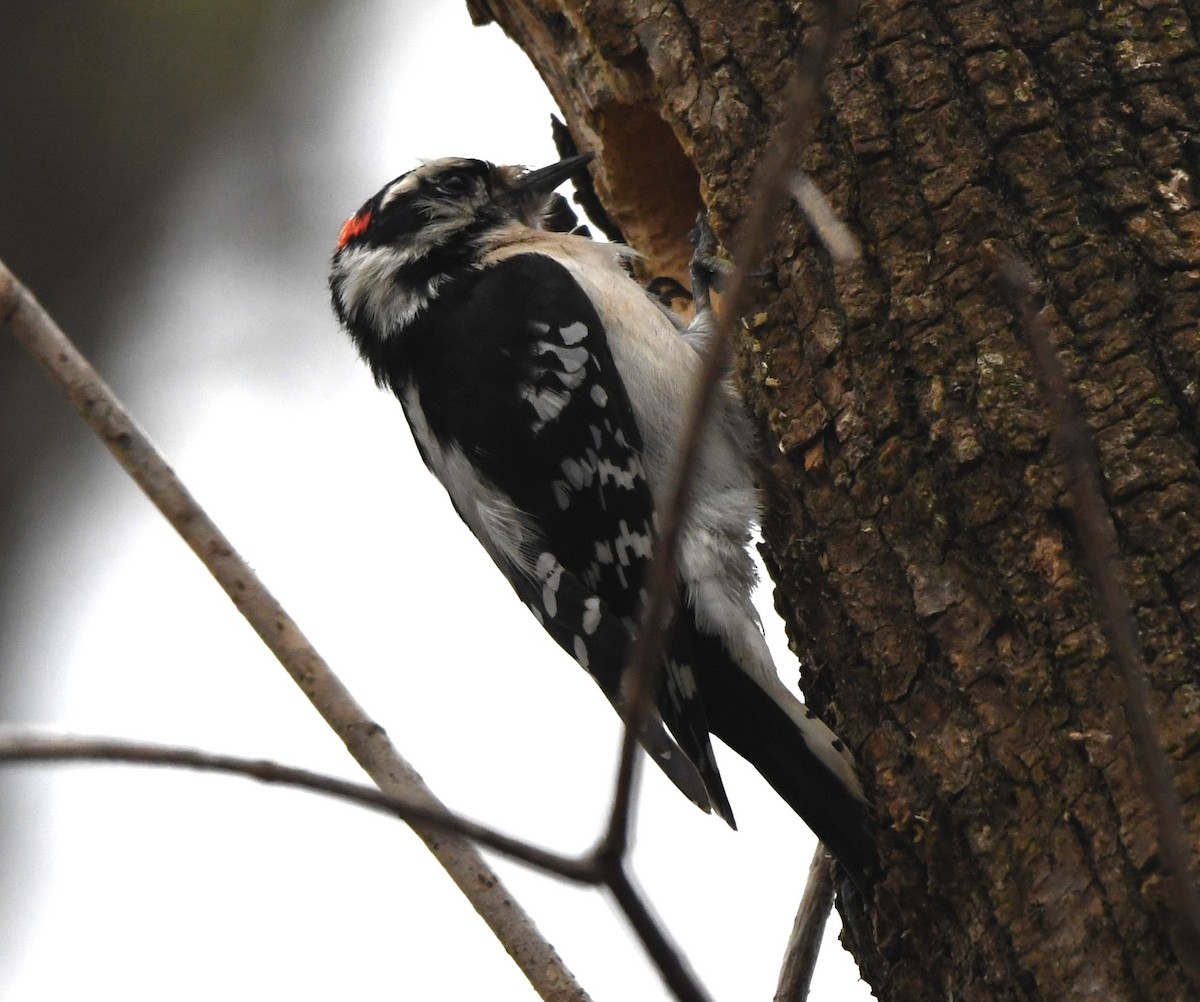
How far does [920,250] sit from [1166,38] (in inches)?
19.9

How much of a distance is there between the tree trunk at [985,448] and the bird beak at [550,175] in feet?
2.74

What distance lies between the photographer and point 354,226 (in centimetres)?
388

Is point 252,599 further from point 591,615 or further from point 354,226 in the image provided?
point 354,226

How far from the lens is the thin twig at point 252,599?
1718 mm

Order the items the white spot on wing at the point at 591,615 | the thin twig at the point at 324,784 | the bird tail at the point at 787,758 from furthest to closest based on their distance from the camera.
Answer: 1. the white spot on wing at the point at 591,615
2. the bird tail at the point at 787,758
3. the thin twig at the point at 324,784

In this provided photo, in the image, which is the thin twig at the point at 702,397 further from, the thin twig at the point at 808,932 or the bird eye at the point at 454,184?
the bird eye at the point at 454,184

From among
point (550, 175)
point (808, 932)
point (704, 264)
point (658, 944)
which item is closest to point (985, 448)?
point (808, 932)

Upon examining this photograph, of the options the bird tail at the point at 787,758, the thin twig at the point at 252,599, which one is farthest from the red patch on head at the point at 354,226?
the thin twig at the point at 252,599

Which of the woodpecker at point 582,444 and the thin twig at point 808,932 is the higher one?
the woodpecker at point 582,444

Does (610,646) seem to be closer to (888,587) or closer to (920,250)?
(888,587)

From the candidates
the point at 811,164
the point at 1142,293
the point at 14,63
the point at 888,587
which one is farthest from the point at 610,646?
the point at 14,63

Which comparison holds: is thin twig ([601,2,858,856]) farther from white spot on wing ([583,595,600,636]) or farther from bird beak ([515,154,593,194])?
bird beak ([515,154,593,194])

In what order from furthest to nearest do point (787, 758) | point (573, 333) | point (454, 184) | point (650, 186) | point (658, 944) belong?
point (454, 184) → point (650, 186) → point (573, 333) → point (787, 758) → point (658, 944)

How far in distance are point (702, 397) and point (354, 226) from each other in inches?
120
